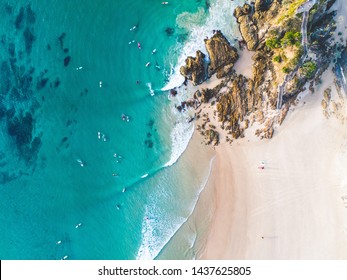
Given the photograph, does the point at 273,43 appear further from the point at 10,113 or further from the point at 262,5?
the point at 10,113

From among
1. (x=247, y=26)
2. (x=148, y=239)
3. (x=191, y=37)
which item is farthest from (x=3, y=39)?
(x=148, y=239)

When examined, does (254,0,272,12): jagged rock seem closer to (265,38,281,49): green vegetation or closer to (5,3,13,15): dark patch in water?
(265,38,281,49): green vegetation

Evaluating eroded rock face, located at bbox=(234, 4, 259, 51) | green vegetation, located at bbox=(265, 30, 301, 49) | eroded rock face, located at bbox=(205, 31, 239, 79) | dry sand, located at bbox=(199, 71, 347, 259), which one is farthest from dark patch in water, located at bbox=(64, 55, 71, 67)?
green vegetation, located at bbox=(265, 30, 301, 49)

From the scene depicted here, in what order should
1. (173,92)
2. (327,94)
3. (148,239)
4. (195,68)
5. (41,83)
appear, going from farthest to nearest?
1. (148,239)
2. (41,83)
3. (173,92)
4. (195,68)
5. (327,94)

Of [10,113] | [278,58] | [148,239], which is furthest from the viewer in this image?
[148,239]

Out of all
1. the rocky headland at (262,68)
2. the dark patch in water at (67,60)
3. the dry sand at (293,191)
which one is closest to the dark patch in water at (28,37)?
the dark patch in water at (67,60)

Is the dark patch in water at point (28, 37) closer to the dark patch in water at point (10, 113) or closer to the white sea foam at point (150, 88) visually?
the dark patch in water at point (10, 113)
